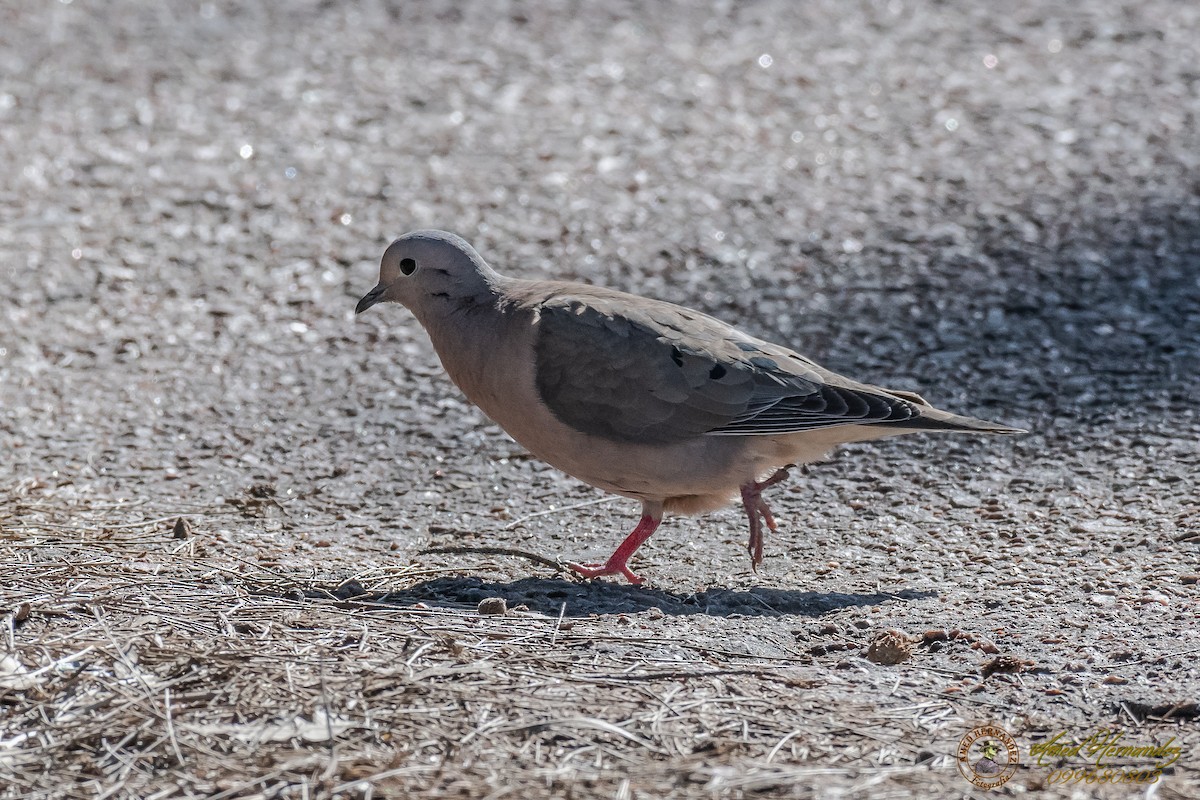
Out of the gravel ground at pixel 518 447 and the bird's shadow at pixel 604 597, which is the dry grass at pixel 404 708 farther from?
the bird's shadow at pixel 604 597

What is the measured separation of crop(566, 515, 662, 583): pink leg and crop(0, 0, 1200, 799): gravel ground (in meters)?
0.11

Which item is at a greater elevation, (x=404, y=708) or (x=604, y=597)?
(x=404, y=708)

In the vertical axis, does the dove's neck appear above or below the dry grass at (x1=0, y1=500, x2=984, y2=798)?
above

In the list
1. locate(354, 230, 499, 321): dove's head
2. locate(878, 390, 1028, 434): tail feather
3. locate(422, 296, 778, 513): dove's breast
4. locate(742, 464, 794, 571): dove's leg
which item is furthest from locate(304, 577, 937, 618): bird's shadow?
locate(354, 230, 499, 321): dove's head

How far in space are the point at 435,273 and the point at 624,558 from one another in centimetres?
128

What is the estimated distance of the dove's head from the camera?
490cm

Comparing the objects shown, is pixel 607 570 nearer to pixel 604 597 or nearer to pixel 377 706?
pixel 604 597

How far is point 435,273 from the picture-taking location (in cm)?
495

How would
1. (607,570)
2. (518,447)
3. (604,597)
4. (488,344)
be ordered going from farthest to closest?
(518,447), (488,344), (607,570), (604,597)

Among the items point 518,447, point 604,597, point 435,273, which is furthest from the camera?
point 518,447

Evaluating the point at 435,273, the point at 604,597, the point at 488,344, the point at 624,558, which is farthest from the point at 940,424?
the point at 435,273

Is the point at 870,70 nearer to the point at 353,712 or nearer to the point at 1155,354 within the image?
the point at 1155,354

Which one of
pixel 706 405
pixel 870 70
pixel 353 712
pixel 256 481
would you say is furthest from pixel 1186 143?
pixel 353 712

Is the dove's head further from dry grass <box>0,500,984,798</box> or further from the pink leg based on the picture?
dry grass <box>0,500,984,798</box>
